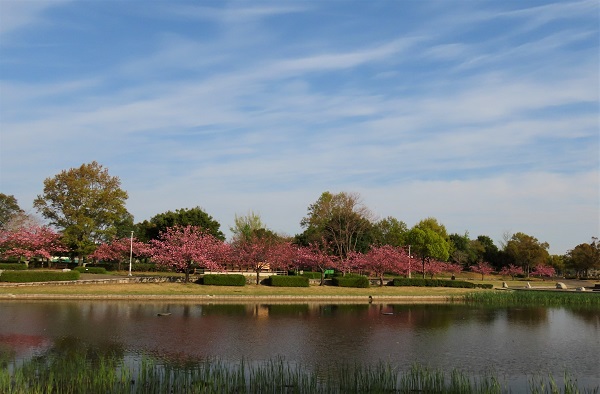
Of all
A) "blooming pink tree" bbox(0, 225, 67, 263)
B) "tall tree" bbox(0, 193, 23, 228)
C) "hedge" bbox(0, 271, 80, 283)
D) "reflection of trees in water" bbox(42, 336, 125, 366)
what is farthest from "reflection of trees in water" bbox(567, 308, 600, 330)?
"tall tree" bbox(0, 193, 23, 228)

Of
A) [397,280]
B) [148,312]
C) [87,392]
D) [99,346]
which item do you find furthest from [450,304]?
[87,392]

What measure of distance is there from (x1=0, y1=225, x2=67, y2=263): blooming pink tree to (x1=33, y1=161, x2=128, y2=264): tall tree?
155 centimetres

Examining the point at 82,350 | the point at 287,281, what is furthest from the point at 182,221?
the point at 82,350

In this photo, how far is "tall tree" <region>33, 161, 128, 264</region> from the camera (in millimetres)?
66062

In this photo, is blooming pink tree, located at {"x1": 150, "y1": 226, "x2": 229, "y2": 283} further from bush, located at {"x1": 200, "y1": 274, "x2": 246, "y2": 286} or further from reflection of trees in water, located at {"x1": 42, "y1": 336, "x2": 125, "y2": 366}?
reflection of trees in water, located at {"x1": 42, "y1": 336, "x2": 125, "y2": 366}

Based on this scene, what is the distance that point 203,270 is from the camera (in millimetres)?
65625

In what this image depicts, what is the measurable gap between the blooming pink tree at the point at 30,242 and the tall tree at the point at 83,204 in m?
1.55

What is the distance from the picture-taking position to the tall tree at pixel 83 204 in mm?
66062

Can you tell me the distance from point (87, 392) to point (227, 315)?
64.3 feet

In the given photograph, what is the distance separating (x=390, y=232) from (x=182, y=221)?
154 feet

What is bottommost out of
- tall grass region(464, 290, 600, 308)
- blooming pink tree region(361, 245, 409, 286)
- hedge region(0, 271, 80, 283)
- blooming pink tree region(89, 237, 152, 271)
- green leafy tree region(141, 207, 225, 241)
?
tall grass region(464, 290, 600, 308)

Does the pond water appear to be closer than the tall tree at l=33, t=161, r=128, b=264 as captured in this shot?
Yes

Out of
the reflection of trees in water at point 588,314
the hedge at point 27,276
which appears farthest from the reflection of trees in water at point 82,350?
the reflection of trees in water at point 588,314

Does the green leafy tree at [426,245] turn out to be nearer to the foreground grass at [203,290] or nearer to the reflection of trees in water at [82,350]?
the foreground grass at [203,290]
